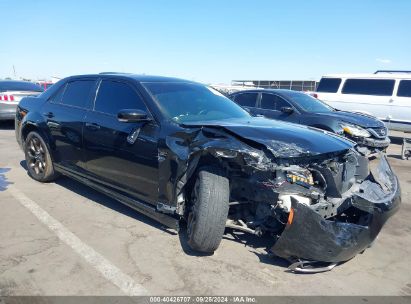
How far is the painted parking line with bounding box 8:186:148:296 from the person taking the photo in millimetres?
2957

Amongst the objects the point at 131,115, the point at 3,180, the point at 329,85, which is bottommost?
the point at 3,180

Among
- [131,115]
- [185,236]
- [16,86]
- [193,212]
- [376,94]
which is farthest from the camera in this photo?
[376,94]

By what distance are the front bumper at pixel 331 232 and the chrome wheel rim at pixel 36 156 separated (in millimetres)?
3822

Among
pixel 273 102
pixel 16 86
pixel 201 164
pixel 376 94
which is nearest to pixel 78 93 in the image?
pixel 201 164

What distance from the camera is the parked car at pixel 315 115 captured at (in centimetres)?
755

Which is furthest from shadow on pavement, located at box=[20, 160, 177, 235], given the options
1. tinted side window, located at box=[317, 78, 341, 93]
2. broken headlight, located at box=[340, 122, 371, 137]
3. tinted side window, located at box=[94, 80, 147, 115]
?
tinted side window, located at box=[317, 78, 341, 93]

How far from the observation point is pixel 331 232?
2963 mm

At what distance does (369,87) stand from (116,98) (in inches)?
417

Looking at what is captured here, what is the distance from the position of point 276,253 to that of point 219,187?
2.40 feet

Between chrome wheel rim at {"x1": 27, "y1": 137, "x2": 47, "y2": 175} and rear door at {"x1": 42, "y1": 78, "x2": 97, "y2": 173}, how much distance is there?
384mm

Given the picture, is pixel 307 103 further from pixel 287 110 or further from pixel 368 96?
pixel 368 96

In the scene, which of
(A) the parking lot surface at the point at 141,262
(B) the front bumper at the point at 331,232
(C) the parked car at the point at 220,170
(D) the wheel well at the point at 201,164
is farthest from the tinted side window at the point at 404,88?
(D) the wheel well at the point at 201,164

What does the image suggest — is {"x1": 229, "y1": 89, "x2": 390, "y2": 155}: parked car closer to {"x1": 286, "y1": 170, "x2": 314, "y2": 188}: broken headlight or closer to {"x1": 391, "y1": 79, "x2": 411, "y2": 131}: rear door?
{"x1": 391, "y1": 79, "x2": 411, "y2": 131}: rear door

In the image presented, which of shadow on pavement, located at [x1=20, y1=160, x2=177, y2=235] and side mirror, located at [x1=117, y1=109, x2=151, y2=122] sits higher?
side mirror, located at [x1=117, y1=109, x2=151, y2=122]
